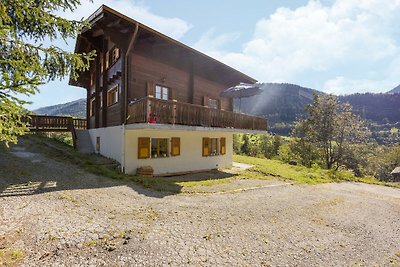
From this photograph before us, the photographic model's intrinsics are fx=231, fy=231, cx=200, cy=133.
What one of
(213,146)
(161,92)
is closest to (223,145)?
(213,146)

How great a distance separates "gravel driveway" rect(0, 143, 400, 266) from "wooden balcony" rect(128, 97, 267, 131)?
10.9ft

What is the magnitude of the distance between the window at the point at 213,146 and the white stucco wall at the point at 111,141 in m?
5.83

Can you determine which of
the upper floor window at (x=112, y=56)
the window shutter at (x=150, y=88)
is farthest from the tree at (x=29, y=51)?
the upper floor window at (x=112, y=56)

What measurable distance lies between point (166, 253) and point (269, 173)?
12.9 m

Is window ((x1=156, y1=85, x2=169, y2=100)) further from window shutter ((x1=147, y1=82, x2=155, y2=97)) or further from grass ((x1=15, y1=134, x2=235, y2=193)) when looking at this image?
grass ((x1=15, y1=134, x2=235, y2=193))

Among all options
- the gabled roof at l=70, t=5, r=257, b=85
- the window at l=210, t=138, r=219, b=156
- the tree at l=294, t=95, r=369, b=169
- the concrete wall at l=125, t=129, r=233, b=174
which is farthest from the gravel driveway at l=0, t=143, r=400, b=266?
the tree at l=294, t=95, r=369, b=169

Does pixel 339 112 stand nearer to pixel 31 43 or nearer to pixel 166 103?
pixel 166 103

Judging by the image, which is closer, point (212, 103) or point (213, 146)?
point (213, 146)

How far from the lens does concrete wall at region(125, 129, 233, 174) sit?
12.5 m

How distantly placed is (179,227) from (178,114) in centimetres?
640

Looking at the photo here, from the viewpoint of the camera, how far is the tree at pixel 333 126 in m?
28.3

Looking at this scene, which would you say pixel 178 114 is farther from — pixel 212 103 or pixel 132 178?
pixel 212 103

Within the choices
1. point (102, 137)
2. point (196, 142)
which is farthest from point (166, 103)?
point (102, 137)

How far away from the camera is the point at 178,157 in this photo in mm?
14766
